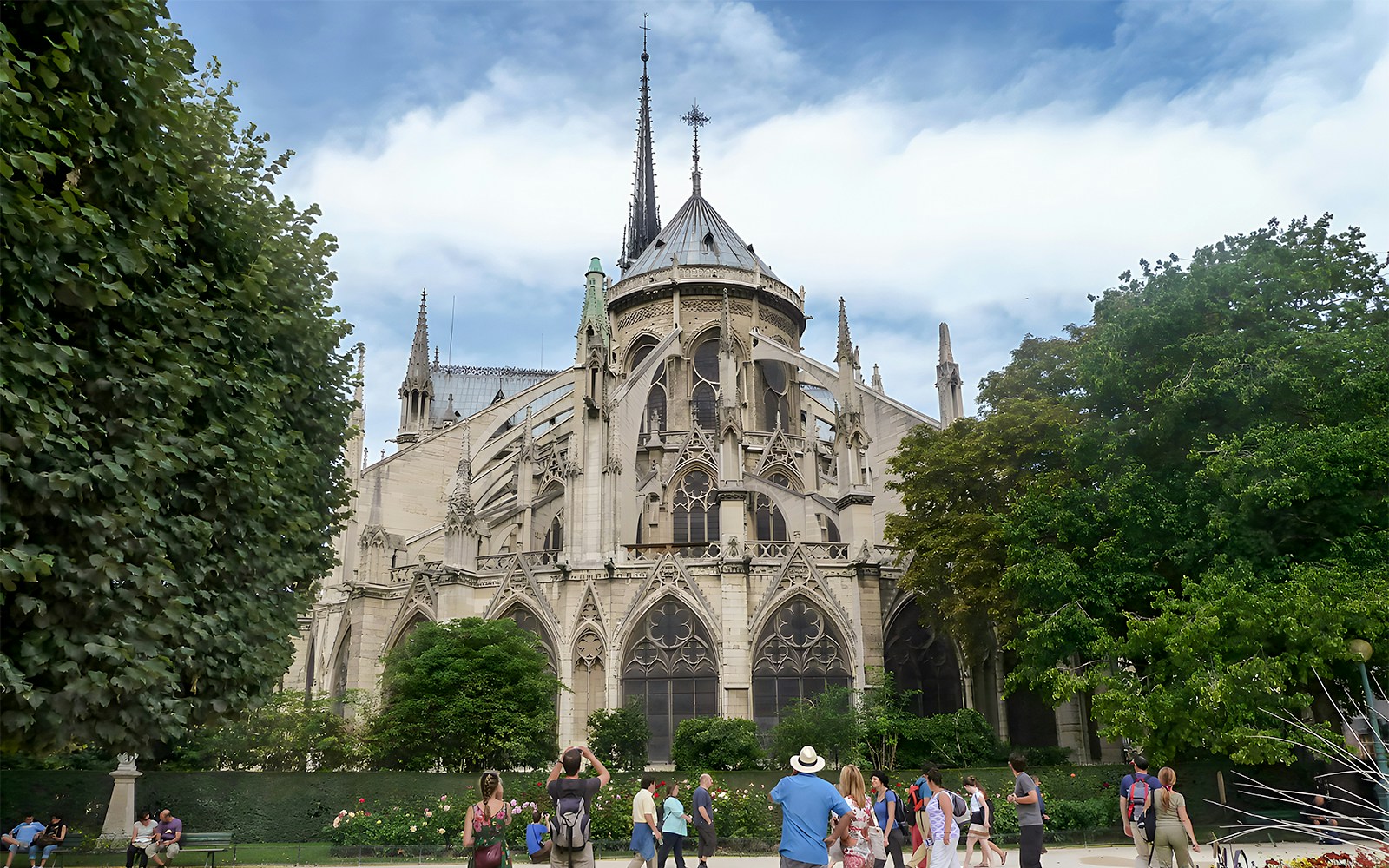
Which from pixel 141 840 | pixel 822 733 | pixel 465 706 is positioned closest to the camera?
pixel 141 840

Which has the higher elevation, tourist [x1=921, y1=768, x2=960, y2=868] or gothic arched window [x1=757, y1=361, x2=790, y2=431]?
gothic arched window [x1=757, y1=361, x2=790, y2=431]

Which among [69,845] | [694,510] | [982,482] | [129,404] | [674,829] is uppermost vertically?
[694,510]

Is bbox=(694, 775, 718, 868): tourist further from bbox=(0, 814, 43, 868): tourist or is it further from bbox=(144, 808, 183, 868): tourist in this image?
bbox=(0, 814, 43, 868): tourist

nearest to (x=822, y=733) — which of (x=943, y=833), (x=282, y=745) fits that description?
(x=282, y=745)

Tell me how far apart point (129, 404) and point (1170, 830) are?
434 inches

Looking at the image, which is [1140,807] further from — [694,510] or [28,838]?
[694,510]

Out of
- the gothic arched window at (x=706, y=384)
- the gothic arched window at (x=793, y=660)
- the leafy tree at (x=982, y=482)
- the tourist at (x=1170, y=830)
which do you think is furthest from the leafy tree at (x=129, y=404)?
the gothic arched window at (x=706, y=384)

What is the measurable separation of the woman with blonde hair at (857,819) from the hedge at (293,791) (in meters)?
9.86

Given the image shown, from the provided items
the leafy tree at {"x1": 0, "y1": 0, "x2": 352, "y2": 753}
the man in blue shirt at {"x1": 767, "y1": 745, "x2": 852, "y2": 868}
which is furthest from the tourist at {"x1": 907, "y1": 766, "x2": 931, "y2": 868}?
the leafy tree at {"x1": 0, "y1": 0, "x2": 352, "y2": 753}

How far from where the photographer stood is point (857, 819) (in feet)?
34.7

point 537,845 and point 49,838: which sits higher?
point 537,845

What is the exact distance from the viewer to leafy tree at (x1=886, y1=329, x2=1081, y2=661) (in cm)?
2544

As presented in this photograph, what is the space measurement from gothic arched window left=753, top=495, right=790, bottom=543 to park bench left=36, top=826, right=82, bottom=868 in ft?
73.8

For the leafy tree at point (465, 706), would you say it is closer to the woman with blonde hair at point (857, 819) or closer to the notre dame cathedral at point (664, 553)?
the notre dame cathedral at point (664, 553)
